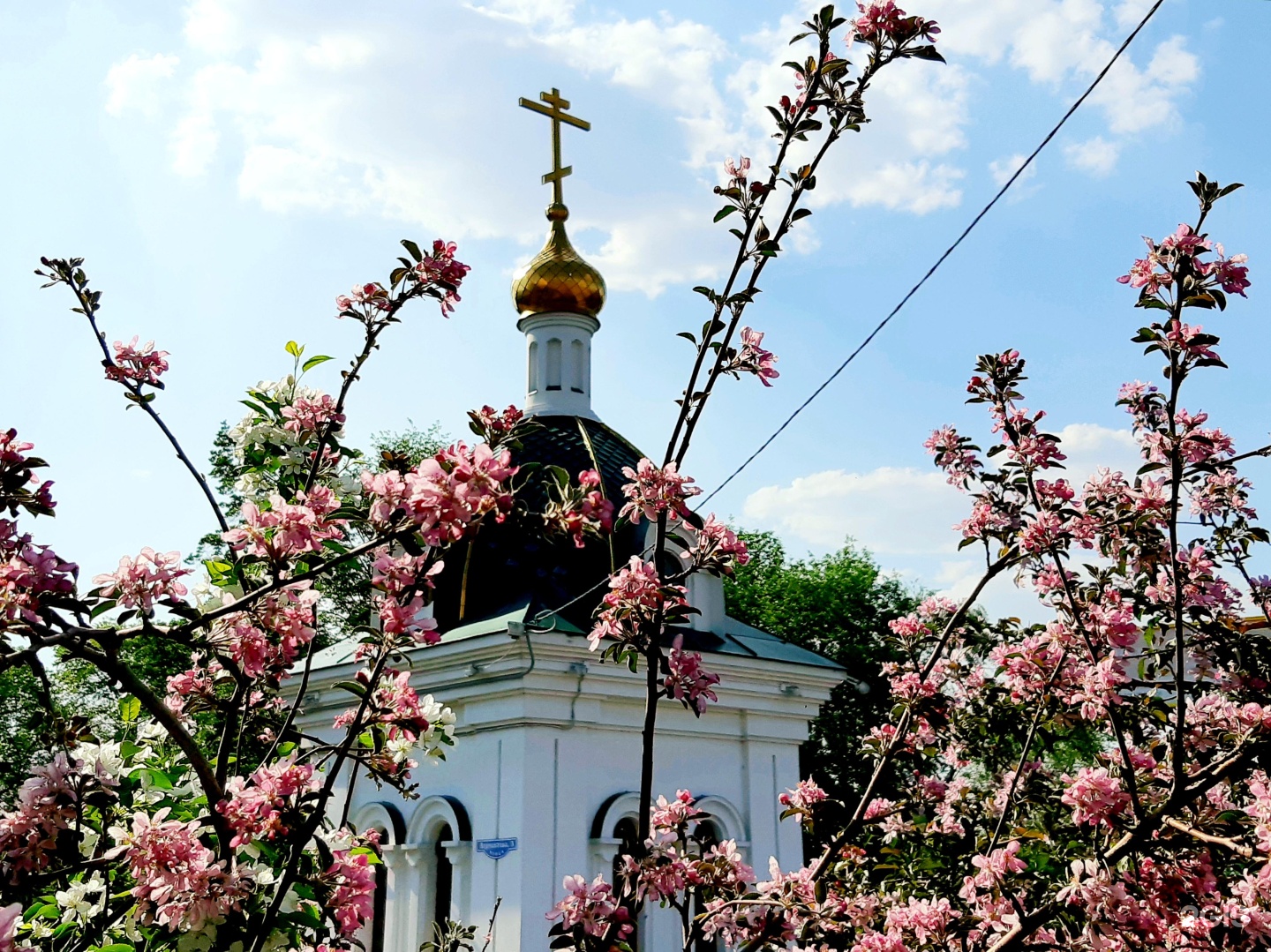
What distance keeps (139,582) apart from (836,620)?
2272cm

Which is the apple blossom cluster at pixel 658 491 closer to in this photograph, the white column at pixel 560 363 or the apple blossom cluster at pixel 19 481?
the apple blossom cluster at pixel 19 481

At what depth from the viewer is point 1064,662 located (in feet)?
10.6

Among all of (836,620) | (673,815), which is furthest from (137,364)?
(836,620)

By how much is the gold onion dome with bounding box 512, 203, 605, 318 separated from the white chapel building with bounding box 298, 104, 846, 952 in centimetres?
199

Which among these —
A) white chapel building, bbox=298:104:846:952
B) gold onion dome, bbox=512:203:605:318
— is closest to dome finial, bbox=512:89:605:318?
gold onion dome, bbox=512:203:605:318

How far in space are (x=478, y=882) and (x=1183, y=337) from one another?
276 inches

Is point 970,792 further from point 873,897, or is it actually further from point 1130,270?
point 1130,270

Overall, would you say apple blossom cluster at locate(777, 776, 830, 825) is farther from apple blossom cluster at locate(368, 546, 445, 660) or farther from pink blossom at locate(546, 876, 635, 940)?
apple blossom cluster at locate(368, 546, 445, 660)

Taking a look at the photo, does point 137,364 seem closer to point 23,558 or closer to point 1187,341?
point 23,558

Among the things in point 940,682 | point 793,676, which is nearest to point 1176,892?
point 940,682

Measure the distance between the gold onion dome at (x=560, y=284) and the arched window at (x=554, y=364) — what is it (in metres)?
0.39

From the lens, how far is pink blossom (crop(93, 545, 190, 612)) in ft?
6.66

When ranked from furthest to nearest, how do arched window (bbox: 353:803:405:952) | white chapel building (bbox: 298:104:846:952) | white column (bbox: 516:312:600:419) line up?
white column (bbox: 516:312:600:419) < arched window (bbox: 353:803:405:952) < white chapel building (bbox: 298:104:846:952)

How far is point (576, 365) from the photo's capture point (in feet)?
38.2
